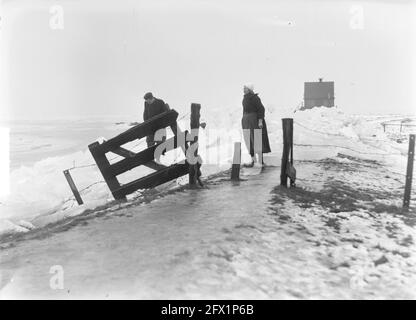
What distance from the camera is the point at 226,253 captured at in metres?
3.82

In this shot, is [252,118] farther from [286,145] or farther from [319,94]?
[319,94]

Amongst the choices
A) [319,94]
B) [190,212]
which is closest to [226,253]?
[190,212]

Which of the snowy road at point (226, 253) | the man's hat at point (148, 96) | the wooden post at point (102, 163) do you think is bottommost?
the snowy road at point (226, 253)

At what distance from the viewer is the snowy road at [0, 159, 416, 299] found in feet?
10.7

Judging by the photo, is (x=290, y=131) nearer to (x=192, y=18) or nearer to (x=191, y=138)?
(x=191, y=138)

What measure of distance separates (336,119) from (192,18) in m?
18.4

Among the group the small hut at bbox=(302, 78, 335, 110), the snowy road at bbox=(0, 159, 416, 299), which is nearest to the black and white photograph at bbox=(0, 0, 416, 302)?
the snowy road at bbox=(0, 159, 416, 299)

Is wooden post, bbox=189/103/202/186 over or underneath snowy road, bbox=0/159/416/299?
over

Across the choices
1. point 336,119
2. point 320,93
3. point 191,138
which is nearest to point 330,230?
point 191,138

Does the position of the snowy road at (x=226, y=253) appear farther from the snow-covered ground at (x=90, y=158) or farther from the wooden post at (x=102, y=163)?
the snow-covered ground at (x=90, y=158)

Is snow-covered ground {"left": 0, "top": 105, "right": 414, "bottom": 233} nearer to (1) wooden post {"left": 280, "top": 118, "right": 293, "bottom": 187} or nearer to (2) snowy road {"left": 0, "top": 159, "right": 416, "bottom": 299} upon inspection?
(1) wooden post {"left": 280, "top": 118, "right": 293, "bottom": 187}

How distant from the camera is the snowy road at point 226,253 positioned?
3.27 metres

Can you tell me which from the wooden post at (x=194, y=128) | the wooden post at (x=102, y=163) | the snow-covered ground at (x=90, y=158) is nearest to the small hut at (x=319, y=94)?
the snow-covered ground at (x=90, y=158)

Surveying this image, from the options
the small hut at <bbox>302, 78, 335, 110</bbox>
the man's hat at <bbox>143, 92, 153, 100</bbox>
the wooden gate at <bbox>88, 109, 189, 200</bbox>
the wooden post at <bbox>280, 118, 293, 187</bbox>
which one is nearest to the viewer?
the wooden gate at <bbox>88, 109, 189, 200</bbox>
